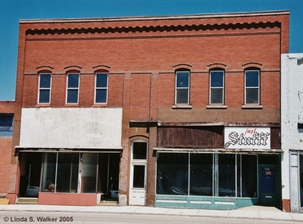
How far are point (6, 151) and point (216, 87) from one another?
41.3 feet

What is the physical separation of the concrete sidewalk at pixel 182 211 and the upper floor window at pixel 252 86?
5.72 m

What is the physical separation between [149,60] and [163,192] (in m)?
7.43

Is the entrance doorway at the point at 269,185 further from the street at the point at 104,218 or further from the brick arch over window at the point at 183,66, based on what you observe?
the brick arch over window at the point at 183,66

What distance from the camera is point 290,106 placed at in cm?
2292

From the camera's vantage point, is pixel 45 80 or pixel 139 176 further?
pixel 45 80

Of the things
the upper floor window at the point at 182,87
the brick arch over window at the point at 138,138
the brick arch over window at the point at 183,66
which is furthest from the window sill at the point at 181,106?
the brick arch over window at the point at 138,138

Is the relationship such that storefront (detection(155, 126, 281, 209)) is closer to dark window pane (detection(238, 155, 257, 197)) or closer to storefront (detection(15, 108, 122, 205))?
dark window pane (detection(238, 155, 257, 197))

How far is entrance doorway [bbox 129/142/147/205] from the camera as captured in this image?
2411cm

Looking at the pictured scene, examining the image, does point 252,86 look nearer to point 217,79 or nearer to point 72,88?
point 217,79

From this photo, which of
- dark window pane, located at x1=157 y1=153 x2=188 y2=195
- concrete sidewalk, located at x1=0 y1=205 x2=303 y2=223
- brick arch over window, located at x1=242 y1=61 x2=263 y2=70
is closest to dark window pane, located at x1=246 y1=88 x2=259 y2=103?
brick arch over window, located at x1=242 y1=61 x2=263 y2=70

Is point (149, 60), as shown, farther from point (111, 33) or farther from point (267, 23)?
point (267, 23)

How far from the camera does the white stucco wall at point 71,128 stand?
80.8 ft

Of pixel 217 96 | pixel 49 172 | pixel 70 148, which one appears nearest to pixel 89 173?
pixel 70 148

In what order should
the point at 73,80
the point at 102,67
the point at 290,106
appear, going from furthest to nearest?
the point at 73,80 → the point at 102,67 → the point at 290,106
